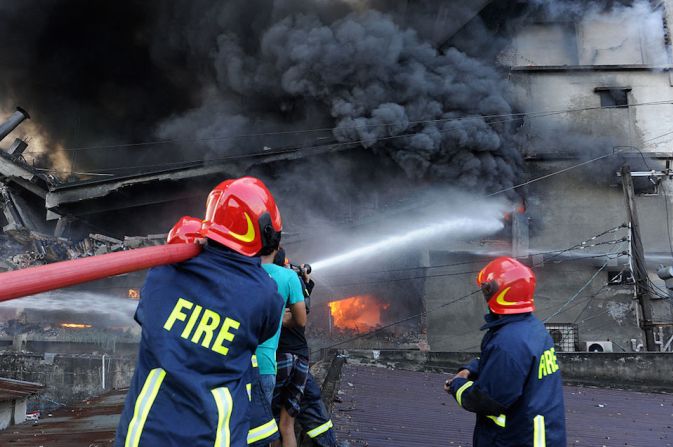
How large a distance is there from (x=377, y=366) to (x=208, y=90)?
13.1 m

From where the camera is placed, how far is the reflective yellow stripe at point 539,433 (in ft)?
7.11

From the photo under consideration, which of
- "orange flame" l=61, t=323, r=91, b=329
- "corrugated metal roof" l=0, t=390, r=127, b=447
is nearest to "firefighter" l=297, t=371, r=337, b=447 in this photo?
"corrugated metal roof" l=0, t=390, r=127, b=447

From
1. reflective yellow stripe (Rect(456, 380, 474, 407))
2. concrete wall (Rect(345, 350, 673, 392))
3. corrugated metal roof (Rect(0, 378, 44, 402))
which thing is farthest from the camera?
concrete wall (Rect(345, 350, 673, 392))

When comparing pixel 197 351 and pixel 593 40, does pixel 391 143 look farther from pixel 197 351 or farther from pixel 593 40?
pixel 197 351

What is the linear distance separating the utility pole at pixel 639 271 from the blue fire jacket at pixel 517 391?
9.46 m

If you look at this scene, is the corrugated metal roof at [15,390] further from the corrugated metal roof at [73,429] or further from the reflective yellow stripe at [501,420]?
the reflective yellow stripe at [501,420]

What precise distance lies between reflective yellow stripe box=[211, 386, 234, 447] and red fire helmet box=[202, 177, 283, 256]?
0.44 meters

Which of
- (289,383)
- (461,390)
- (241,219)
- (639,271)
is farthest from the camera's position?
(639,271)

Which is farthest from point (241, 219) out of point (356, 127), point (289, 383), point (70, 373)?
point (356, 127)

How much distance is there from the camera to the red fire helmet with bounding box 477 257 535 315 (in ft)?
7.88

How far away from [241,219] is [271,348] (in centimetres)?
108

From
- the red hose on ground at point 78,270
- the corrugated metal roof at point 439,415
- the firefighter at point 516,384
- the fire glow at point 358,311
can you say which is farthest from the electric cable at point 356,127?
the red hose on ground at point 78,270

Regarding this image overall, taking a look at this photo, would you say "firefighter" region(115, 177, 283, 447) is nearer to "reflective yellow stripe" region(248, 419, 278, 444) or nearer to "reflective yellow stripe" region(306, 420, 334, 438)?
"reflective yellow stripe" region(248, 419, 278, 444)

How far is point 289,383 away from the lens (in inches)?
120
